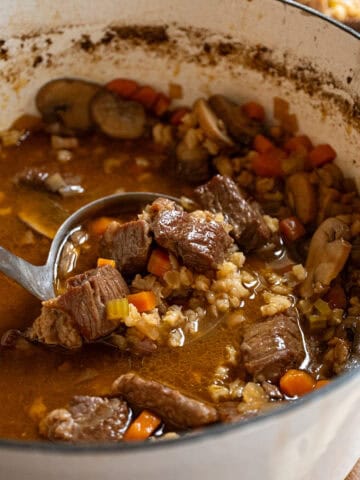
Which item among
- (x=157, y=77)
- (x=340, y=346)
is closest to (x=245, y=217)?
(x=340, y=346)

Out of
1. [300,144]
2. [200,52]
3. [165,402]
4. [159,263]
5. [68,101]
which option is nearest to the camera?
[165,402]

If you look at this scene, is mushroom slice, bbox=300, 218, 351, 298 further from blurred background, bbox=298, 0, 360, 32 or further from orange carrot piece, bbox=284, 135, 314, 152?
blurred background, bbox=298, 0, 360, 32

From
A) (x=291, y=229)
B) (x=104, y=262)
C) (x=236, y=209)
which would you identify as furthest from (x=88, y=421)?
(x=291, y=229)

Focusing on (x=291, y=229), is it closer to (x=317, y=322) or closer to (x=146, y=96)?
(x=317, y=322)

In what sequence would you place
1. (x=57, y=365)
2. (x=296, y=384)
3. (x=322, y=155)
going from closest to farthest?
(x=296, y=384) < (x=57, y=365) < (x=322, y=155)

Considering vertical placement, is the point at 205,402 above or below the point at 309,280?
below

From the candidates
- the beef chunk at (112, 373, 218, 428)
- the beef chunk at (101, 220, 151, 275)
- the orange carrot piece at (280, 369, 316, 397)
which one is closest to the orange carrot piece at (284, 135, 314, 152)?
the beef chunk at (101, 220, 151, 275)

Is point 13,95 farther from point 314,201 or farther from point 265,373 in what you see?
point 265,373
